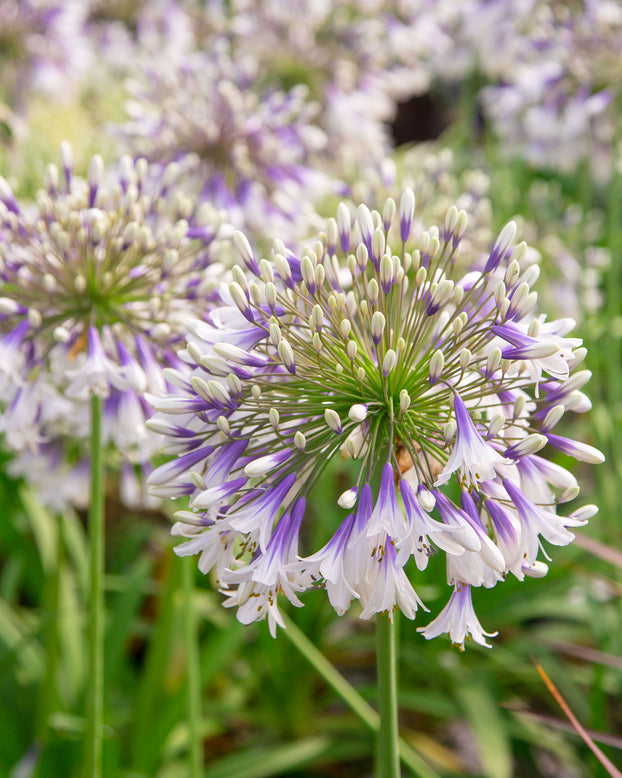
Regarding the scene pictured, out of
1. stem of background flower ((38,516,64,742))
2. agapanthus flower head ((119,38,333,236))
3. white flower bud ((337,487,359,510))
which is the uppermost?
agapanthus flower head ((119,38,333,236))

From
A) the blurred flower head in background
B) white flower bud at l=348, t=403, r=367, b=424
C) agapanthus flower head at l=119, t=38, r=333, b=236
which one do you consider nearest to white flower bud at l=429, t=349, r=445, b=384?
white flower bud at l=348, t=403, r=367, b=424

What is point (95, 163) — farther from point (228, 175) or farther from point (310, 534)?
point (310, 534)

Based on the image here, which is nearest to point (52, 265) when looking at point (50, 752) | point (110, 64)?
point (50, 752)

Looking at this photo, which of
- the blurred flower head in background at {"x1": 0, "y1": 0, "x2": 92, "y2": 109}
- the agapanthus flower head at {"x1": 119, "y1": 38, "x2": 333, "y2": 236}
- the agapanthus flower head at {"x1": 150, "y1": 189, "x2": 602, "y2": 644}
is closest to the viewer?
the agapanthus flower head at {"x1": 150, "y1": 189, "x2": 602, "y2": 644}

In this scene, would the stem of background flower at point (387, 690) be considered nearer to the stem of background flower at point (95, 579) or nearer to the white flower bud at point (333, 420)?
the white flower bud at point (333, 420)

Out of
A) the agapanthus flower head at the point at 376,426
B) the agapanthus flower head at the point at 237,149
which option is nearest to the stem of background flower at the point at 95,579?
the agapanthus flower head at the point at 376,426

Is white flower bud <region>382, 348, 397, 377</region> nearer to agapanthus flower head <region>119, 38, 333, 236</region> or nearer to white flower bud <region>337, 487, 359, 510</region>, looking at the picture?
white flower bud <region>337, 487, 359, 510</region>

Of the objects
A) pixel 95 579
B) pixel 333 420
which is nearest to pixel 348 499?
pixel 333 420
